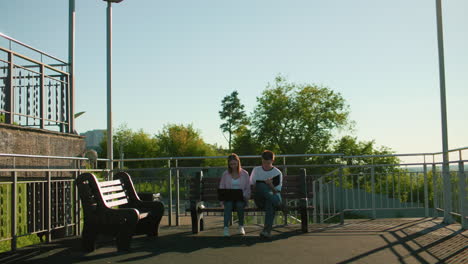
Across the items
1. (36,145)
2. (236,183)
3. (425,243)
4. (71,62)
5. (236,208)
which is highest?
(71,62)

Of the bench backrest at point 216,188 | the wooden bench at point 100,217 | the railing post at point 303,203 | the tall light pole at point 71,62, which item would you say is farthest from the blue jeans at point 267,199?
the tall light pole at point 71,62

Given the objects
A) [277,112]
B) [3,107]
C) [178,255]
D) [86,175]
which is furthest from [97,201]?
[277,112]

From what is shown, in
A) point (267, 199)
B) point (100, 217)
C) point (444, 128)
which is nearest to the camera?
point (100, 217)

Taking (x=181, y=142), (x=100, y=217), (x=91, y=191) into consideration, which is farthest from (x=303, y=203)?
(x=181, y=142)

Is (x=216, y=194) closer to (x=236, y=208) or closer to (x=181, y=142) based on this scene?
(x=236, y=208)

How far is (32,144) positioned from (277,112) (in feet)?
187

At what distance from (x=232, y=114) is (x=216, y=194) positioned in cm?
7579

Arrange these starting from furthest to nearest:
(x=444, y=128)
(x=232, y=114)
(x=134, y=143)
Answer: (x=134, y=143), (x=232, y=114), (x=444, y=128)

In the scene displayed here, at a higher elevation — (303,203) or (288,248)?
(303,203)

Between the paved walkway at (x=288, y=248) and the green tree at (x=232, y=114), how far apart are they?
75.4m

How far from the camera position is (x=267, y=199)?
28.9 feet

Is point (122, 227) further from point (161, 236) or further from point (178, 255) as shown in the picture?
point (161, 236)

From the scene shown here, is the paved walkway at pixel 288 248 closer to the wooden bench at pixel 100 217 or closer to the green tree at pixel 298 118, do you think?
the wooden bench at pixel 100 217

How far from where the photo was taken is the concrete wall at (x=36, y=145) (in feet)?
29.5
